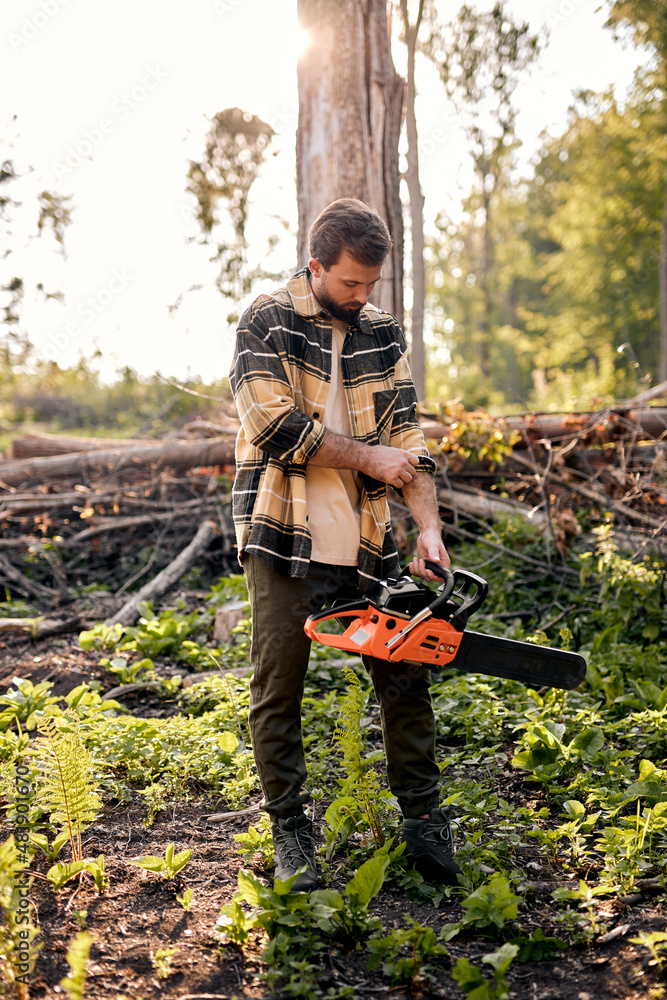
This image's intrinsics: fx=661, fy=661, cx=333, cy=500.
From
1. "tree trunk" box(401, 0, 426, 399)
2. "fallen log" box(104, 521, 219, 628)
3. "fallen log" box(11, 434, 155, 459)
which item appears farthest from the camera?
"fallen log" box(11, 434, 155, 459)

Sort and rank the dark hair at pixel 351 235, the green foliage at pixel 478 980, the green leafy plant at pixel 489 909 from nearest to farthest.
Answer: the green foliage at pixel 478 980 → the green leafy plant at pixel 489 909 → the dark hair at pixel 351 235

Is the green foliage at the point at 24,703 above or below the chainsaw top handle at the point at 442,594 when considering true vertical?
below

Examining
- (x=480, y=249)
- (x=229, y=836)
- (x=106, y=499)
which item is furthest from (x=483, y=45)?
(x=480, y=249)

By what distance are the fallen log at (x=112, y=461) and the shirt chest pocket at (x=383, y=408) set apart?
4.62 m

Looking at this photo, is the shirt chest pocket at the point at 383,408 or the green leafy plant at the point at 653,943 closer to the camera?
the green leafy plant at the point at 653,943

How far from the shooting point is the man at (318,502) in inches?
88.4

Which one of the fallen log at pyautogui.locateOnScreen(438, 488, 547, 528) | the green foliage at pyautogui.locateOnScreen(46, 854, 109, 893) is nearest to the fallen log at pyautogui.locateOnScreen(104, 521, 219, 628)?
the fallen log at pyautogui.locateOnScreen(438, 488, 547, 528)

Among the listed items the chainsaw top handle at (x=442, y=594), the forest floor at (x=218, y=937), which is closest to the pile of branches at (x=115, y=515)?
the forest floor at (x=218, y=937)

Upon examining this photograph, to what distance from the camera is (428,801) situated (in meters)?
2.40

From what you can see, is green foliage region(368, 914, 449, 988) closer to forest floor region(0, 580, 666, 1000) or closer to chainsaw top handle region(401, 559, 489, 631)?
forest floor region(0, 580, 666, 1000)

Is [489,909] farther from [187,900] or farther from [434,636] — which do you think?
[187,900]

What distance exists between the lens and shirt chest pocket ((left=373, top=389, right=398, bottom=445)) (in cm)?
252

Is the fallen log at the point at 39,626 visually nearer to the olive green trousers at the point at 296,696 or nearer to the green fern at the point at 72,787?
the green fern at the point at 72,787

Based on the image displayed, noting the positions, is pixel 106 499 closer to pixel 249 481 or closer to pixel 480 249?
pixel 249 481
